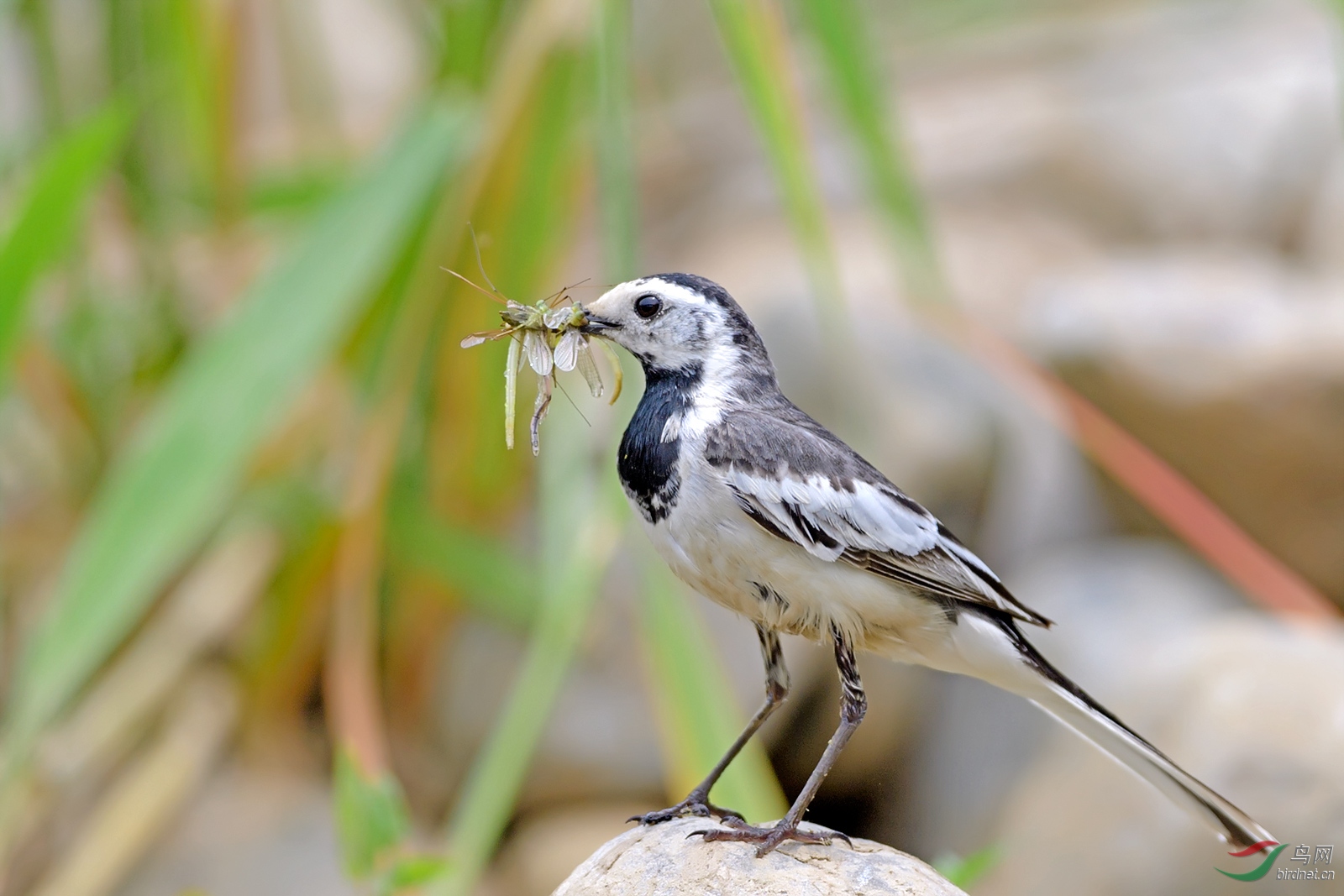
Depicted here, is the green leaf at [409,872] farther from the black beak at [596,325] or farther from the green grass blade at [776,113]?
the green grass blade at [776,113]

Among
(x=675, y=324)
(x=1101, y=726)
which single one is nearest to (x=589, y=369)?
(x=675, y=324)

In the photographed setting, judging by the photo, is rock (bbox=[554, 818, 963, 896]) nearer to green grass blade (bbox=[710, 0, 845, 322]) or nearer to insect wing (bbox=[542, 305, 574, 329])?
insect wing (bbox=[542, 305, 574, 329])

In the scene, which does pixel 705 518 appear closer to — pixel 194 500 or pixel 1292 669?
pixel 194 500

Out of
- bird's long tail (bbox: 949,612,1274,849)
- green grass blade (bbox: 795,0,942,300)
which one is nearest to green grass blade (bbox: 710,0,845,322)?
green grass blade (bbox: 795,0,942,300)

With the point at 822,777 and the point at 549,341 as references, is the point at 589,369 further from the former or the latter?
the point at 822,777

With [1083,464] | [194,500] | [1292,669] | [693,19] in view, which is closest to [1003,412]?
[1083,464]

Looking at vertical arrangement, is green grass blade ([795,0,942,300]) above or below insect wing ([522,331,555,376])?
above
